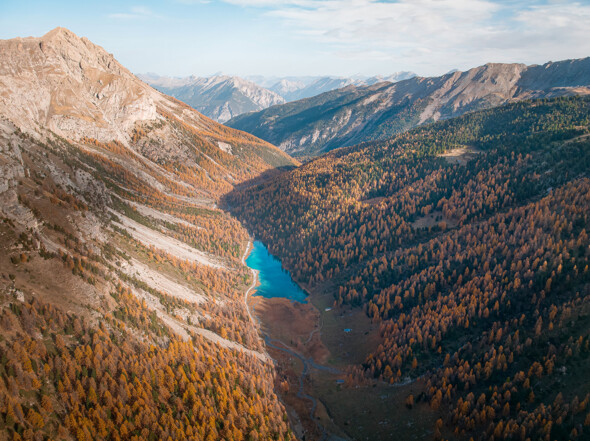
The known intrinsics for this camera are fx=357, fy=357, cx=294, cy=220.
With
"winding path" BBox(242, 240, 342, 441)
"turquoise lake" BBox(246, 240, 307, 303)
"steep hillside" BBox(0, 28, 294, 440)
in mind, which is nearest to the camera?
"steep hillside" BBox(0, 28, 294, 440)

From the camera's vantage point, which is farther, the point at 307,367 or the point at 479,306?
the point at 307,367

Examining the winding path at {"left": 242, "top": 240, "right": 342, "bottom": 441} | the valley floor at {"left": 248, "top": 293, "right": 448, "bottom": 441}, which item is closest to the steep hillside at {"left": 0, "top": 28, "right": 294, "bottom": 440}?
the winding path at {"left": 242, "top": 240, "right": 342, "bottom": 441}

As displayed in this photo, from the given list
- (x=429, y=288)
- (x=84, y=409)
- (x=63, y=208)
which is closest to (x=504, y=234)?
(x=429, y=288)

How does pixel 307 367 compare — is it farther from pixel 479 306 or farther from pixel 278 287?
pixel 479 306

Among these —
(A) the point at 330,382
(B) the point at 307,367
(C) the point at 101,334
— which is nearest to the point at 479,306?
(A) the point at 330,382

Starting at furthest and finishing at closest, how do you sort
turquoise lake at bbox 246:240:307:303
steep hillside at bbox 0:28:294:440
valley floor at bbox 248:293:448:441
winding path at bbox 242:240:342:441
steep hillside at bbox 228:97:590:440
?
turquoise lake at bbox 246:240:307:303 → winding path at bbox 242:240:342:441 → valley floor at bbox 248:293:448:441 → steep hillside at bbox 228:97:590:440 → steep hillside at bbox 0:28:294:440

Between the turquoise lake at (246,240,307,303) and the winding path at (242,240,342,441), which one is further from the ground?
the turquoise lake at (246,240,307,303)

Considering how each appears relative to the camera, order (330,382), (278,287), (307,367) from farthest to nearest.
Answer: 1. (278,287)
2. (307,367)
3. (330,382)

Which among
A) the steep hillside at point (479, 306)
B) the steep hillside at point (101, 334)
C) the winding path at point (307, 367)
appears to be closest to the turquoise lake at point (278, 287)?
→ the steep hillside at point (479, 306)

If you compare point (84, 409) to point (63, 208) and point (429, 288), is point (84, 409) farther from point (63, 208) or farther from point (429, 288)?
point (429, 288)

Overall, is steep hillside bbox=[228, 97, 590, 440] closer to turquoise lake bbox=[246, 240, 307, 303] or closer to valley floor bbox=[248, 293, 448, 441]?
valley floor bbox=[248, 293, 448, 441]

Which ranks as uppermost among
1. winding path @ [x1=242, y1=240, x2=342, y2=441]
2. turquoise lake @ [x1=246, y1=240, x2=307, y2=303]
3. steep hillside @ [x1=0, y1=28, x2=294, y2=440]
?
steep hillside @ [x1=0, y1=28, x2=294, y2=440]
